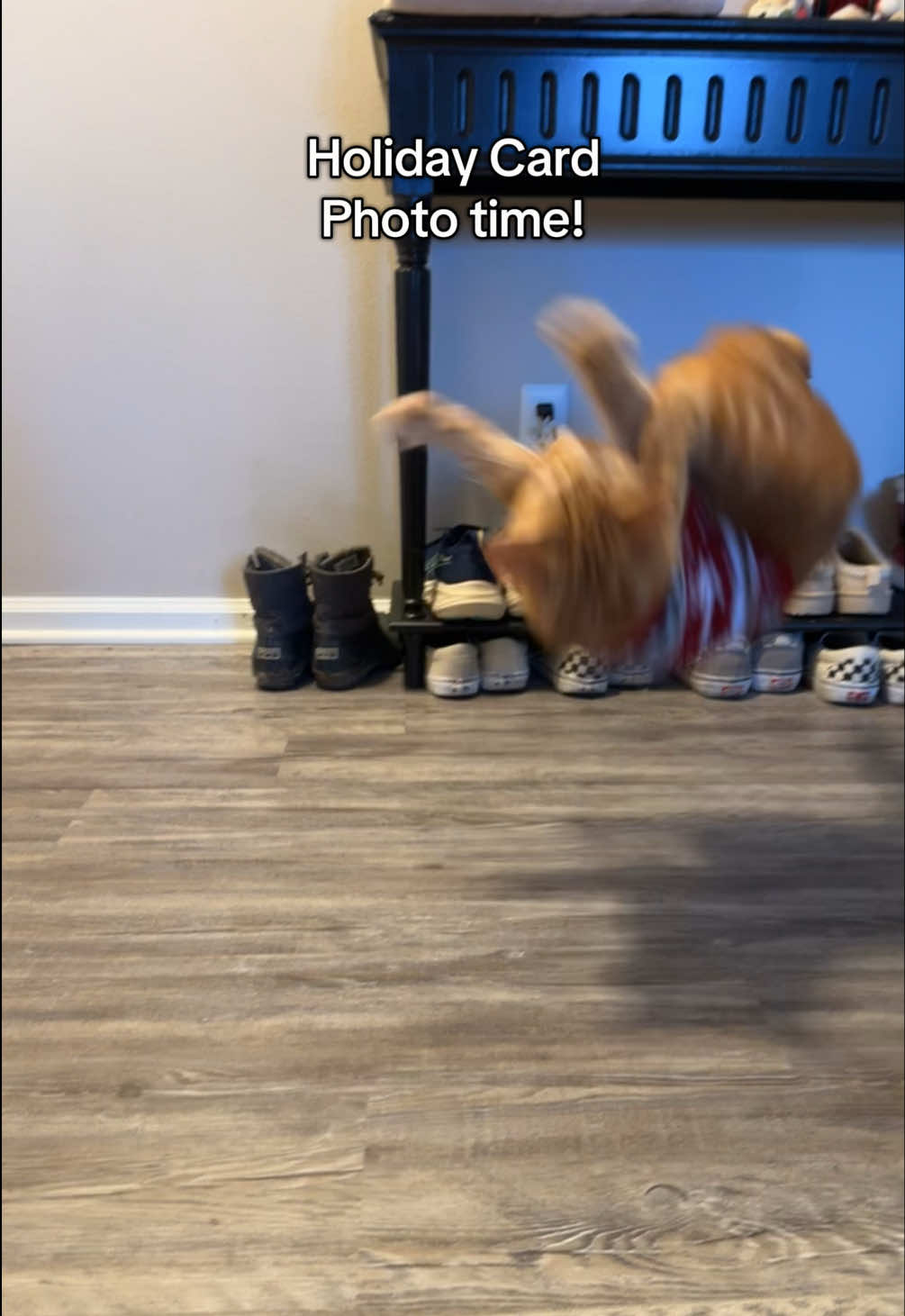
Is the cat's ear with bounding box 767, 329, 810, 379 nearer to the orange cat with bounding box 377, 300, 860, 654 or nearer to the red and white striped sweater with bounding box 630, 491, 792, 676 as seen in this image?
the orange cat with bounding box 377, 300, 860, 654

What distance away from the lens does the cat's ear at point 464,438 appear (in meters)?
0.61

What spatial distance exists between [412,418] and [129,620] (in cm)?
88

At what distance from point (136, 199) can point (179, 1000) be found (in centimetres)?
99

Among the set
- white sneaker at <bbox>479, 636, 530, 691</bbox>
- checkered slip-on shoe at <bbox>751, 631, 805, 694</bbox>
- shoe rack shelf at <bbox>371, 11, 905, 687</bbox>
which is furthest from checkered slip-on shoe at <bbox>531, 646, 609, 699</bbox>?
shoe rack shelf at <bbox>371, 11, 905, 687</bbox>

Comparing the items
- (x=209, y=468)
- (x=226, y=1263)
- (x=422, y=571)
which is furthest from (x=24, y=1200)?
(x=209, y=468)

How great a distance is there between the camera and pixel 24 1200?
0.63 meters

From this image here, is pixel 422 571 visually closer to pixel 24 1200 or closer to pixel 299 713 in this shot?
pixel 299 713

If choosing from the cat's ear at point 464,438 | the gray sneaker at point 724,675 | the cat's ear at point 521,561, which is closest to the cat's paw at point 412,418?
the cat's ear at point 464,438

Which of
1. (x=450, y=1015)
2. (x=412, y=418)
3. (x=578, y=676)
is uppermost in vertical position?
(x=412, y=418)

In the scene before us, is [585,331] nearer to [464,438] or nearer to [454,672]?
[464,438]

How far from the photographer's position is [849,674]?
1.25m

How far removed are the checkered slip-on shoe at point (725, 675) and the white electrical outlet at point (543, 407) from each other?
0.37 metres

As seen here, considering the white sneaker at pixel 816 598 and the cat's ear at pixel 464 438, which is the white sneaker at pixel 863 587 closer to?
the white sneaker at pixel 816 598

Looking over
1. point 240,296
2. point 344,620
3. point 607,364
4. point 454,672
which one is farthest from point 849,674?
point 240,296
